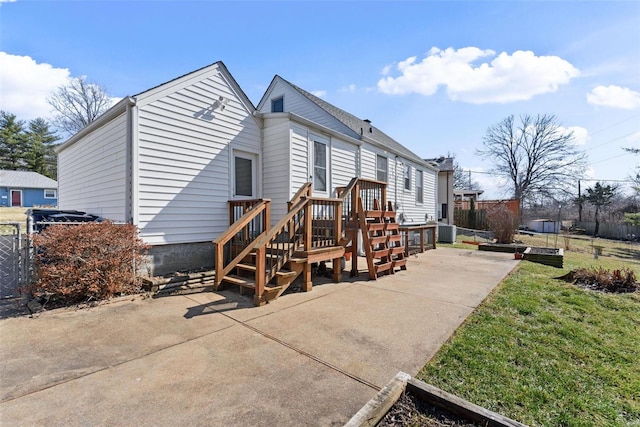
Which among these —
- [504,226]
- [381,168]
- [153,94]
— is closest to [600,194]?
[504,226]

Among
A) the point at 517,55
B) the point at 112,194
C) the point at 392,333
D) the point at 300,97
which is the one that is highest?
the point at 517,55

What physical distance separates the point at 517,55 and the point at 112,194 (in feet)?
48.0

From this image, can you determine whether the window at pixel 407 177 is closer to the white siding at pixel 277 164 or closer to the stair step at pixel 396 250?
the stair step at pixel 396 250

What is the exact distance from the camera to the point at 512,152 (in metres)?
34.2

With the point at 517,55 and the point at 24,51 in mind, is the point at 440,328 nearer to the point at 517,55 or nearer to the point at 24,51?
the point at 517,55

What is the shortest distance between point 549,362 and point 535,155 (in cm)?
3814

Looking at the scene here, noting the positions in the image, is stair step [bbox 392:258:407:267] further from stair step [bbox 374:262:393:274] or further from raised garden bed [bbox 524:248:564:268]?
raised garden bed [bbox 524:248:564:268]

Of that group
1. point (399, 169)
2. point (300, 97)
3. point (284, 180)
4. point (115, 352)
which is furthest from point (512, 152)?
point (115, 352)

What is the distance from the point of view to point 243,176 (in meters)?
7.30

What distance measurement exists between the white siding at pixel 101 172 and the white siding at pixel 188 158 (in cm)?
49

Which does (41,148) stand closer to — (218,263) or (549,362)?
(218,263)

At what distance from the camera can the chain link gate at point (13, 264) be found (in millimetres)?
4539

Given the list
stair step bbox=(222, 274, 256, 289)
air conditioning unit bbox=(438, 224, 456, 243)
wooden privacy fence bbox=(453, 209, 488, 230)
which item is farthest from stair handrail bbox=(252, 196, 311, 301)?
wooden privacy fence bbox=(453, 209, 488, 230)

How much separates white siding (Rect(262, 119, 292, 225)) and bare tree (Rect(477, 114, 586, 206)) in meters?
34.7
